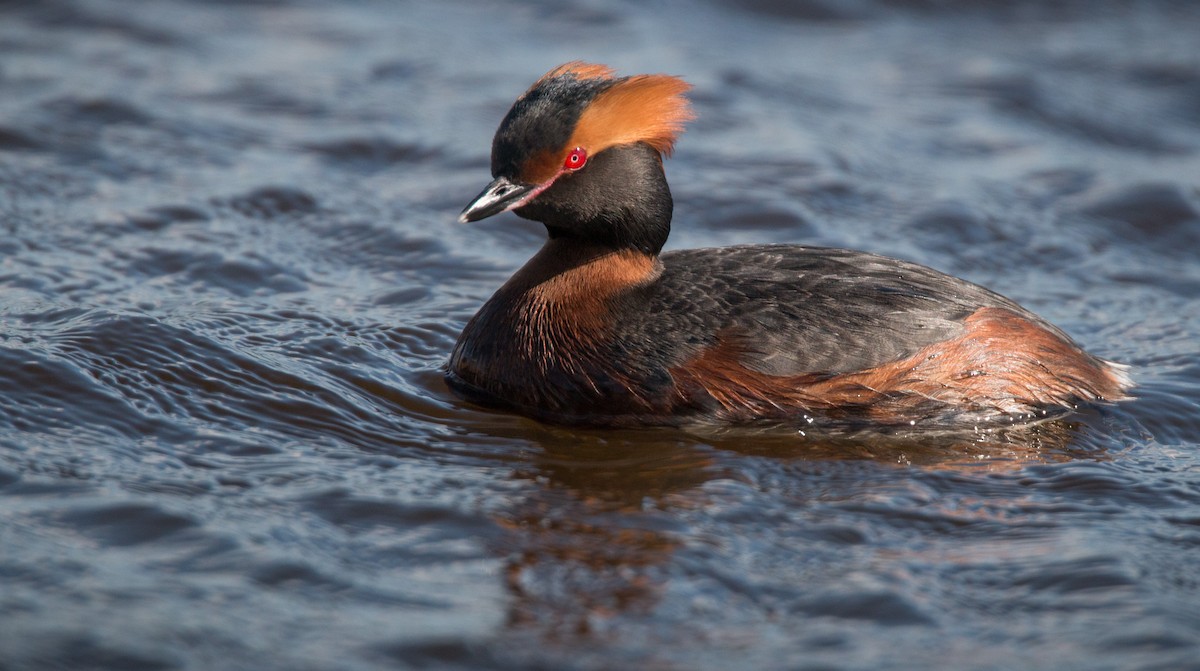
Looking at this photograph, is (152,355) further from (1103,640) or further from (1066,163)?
(1066,163)

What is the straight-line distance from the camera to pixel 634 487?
571cm

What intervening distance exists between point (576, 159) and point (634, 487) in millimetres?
1571

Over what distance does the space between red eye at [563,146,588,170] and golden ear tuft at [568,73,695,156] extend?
0.02 metres

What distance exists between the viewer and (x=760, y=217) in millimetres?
9039

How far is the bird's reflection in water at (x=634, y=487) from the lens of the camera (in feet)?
15.9

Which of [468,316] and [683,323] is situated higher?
[683,323]

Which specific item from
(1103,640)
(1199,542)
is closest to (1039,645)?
(1103,640)

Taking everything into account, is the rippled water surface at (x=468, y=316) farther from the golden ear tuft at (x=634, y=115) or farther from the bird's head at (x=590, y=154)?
→ the golden ear tuft at (x=634, y=115)

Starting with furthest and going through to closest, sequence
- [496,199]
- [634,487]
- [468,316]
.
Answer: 1. [468,316]
2. [496,199]
3. [634,487]

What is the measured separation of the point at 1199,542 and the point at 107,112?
754 cm

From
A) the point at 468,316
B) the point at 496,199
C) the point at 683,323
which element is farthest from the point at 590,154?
the point at 468,316

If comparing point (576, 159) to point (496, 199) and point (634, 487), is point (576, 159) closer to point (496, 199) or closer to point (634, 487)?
point (496, 199)

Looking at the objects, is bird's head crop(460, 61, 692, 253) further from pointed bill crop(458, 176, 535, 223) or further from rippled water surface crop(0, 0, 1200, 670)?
rippled water surface crop(0, 0, 1200, 670)

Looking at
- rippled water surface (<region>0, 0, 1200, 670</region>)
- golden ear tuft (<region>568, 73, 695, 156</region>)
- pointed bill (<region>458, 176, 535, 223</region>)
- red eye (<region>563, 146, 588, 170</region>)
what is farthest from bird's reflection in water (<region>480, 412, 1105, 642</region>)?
golden ear tuft (<region>568, 73, 695, 156</region>)
